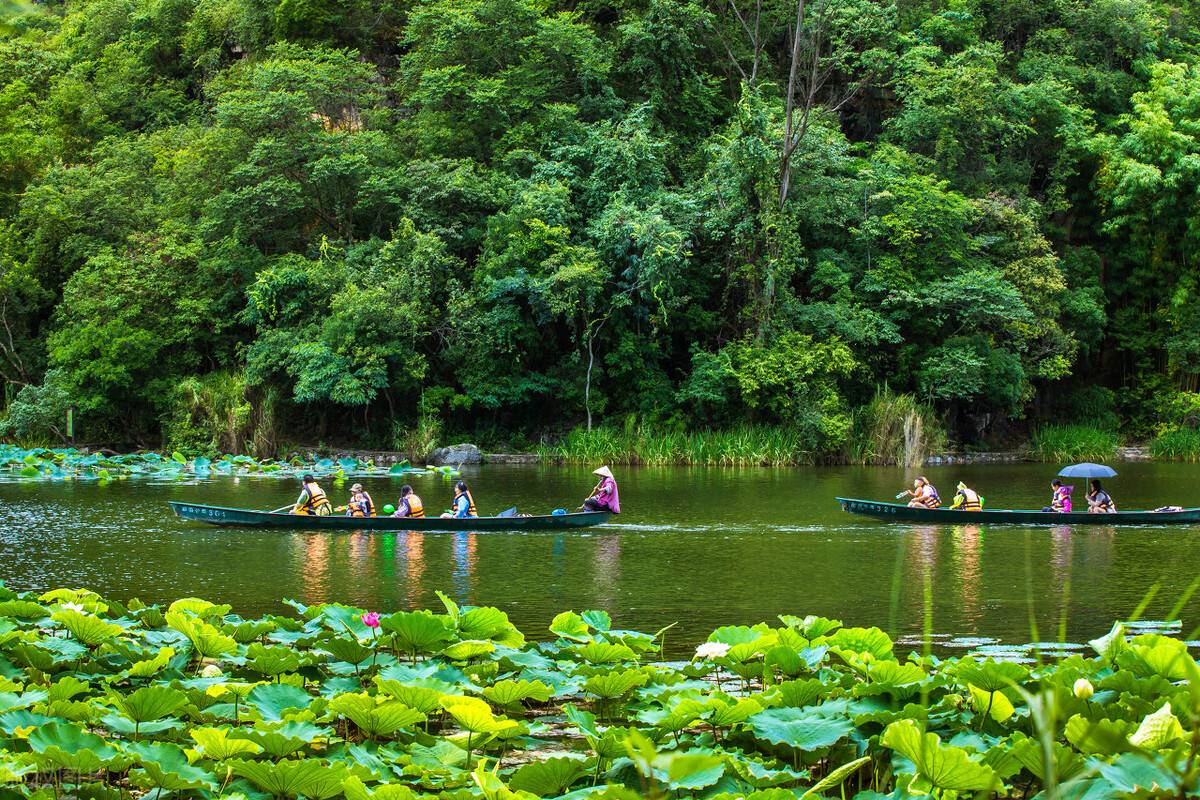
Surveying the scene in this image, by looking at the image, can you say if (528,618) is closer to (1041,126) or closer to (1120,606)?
(1120,606)

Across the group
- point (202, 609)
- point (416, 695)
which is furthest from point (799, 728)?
point (202, 609)

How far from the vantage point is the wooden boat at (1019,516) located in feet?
54.0

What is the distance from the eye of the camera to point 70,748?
3764 millimetres

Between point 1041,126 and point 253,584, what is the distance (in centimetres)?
2953

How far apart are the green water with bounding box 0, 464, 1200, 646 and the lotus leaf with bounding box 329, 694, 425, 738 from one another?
15.0 ft

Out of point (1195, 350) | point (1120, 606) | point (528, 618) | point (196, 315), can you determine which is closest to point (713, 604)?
point (528, 618)

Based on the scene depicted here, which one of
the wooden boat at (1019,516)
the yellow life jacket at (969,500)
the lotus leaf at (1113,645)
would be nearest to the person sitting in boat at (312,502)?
the wooden boat at (1019,516)

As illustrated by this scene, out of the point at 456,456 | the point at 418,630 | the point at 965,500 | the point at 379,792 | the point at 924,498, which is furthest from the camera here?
the point at 456,456

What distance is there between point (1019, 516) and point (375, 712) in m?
14.5

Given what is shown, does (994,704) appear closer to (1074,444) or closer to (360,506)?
(360,506)

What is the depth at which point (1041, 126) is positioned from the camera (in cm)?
3378

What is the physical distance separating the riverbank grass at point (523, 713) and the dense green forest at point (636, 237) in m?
22.7

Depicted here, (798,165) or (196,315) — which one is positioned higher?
(798,165)

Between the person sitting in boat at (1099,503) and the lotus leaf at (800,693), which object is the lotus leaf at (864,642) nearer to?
the lotus leaf at (800,693)
